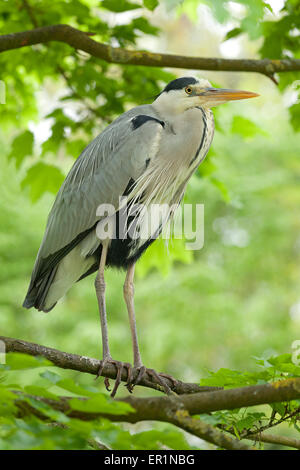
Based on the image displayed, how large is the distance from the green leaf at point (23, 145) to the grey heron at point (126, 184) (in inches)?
13.1

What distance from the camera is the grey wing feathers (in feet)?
8.27

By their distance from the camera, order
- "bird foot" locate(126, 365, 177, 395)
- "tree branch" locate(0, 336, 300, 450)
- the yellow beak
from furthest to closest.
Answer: the yellow beak → "bird foot" locate(126, 365, 177, 395) → "tree branch" locate(0, 336, 300, 450)

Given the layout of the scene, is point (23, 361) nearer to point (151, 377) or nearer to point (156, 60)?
point (151, 377)

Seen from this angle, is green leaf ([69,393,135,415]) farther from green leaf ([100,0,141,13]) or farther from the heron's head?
green leaf ([100,0,141,13])

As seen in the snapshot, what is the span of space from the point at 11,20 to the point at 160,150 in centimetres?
92

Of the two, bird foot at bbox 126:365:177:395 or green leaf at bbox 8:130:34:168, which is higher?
green leaf at bbox 8:130:34:168

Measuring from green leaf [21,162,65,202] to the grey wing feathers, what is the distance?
0.28 metres

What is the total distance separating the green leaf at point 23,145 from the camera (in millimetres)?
3002

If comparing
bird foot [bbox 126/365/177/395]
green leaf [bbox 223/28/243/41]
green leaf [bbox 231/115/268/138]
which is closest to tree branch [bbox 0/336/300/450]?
bird foot [bbox 126/365/177/395]

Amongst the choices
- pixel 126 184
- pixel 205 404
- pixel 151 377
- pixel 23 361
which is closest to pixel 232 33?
pixel 126 184

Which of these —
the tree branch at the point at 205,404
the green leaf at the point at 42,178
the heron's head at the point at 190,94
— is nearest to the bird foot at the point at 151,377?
the tree branch at the point at 205,404

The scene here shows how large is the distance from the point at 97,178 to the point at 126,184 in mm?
175
